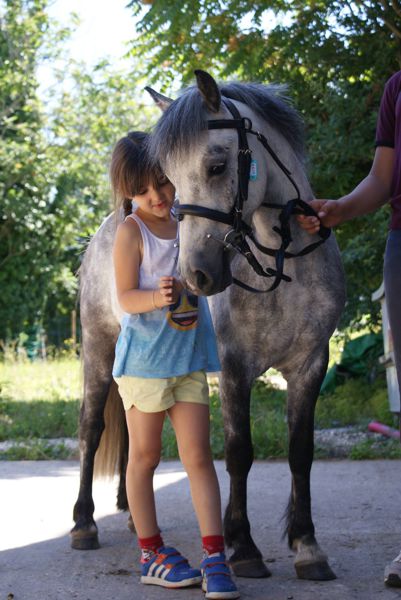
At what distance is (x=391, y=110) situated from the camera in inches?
135

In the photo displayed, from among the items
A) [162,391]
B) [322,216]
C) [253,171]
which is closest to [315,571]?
[162,391]

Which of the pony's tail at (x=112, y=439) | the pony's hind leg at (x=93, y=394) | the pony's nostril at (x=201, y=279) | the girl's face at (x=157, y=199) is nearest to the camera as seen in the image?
the pony's nostril at (x=201, y=279)

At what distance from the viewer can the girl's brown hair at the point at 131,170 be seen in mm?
3502

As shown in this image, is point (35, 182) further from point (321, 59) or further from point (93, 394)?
point (93, 394)

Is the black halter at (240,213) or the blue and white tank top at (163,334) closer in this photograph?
the black halter at (240,213)

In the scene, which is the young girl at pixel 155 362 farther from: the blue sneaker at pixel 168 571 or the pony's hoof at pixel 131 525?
the pony's hoof at pixel 131 525

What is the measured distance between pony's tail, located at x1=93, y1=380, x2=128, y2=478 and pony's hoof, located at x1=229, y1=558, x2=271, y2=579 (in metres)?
1.44

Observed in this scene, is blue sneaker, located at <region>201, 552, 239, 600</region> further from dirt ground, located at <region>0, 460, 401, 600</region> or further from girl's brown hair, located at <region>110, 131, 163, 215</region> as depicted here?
girl's brown hair, located at <region>110, 131, 163, 215</region>

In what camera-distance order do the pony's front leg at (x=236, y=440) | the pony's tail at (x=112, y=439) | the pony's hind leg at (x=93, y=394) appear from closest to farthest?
the pony's front leg at (x=236, y=440)
the pony's hind leg at (x=93, y=394)
the pony's tail at (x=112, y=439)

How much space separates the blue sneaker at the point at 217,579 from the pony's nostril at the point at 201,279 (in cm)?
99

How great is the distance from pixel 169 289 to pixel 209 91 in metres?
0.73

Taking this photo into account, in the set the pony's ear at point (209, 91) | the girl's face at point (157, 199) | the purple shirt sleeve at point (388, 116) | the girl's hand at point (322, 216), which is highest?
the pony's ear at point (209, 91)

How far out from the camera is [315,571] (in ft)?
11.5

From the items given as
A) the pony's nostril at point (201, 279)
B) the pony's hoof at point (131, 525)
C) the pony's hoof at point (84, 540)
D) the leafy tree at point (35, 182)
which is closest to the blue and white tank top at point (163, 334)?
the pony's nostril at point (201, 279)
